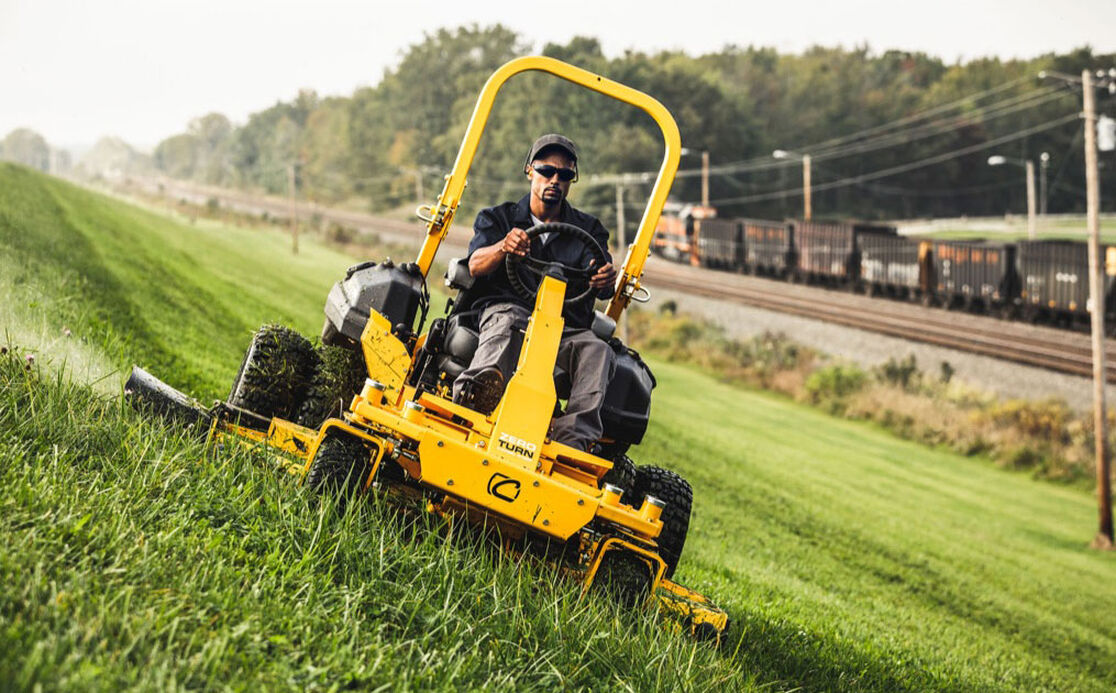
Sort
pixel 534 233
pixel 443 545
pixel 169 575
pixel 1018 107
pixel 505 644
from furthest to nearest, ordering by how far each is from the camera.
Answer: pixel 1018 107 → pixel 534 233 → pixel 443 545 → pixel 505 644 → pixel 169 575

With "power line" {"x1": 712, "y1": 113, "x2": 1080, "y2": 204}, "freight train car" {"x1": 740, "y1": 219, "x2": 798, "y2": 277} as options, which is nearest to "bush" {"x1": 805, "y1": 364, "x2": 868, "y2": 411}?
"freight train car" {"x1": 740, "y1": 219, "x2": 798, "y2": 277}

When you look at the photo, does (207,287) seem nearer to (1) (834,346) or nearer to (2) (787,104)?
(1) (834,346)

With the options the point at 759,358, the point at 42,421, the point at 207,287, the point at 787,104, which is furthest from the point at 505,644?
the point at 787,104

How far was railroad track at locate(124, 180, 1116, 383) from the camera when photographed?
3381cm

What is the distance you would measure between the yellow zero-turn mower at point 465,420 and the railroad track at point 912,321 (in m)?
27.2

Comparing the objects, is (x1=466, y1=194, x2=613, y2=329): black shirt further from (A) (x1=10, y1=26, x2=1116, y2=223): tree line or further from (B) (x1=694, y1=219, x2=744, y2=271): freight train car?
(A) (x1=10, y1=26, x2=1116, y2=223): tree line

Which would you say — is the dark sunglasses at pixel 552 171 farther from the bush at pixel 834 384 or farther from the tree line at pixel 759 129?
the tree line at pixel 759 129

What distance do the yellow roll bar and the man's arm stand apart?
48cm

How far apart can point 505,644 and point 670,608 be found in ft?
4.57

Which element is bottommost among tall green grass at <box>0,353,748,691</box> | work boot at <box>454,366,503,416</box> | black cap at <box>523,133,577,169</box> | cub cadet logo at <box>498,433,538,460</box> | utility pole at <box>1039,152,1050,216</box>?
tall green grass at <box>0,353,748,691</box>

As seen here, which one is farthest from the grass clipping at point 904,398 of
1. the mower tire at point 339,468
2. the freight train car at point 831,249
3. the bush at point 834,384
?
the mower tire at point 339,468

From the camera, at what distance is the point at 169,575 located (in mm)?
4027

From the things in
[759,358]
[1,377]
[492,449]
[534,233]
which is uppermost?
[534,233]

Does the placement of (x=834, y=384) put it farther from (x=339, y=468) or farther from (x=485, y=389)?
(x=339, y=468)
